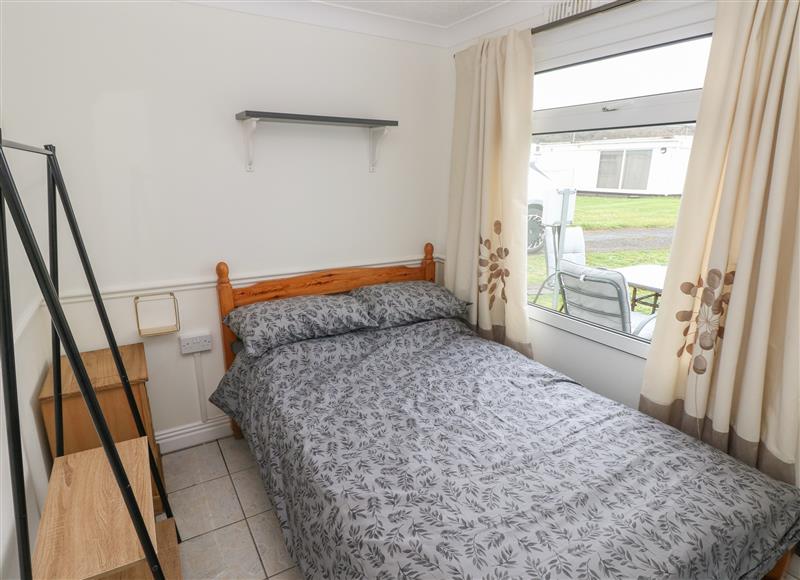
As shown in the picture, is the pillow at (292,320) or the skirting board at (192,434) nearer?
the pillow at (292,320)

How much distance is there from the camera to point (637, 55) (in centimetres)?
196

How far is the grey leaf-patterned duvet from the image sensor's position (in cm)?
118

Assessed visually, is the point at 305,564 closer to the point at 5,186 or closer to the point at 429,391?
the point at 429,391

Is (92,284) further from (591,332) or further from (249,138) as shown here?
(591,332)

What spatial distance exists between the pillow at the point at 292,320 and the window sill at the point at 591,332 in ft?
3.07

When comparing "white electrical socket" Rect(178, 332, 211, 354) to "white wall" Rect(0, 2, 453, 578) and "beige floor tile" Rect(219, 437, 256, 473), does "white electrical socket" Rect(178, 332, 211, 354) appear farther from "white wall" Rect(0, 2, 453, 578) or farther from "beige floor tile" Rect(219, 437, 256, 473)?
"beige floor tile" Rect(219, 437, 256, 473)

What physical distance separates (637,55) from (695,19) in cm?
29

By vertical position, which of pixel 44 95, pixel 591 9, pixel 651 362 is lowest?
pixel 651 362

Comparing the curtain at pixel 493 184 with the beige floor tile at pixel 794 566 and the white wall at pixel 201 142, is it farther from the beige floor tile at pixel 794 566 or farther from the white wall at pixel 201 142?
the beige floor tile at pixel 794 566

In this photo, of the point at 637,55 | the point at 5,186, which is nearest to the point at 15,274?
the point at 5,186

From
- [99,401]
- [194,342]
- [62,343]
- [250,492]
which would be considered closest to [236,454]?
[250,492]

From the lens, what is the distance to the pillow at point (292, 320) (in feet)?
7.19

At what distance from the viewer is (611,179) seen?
7.32 feet

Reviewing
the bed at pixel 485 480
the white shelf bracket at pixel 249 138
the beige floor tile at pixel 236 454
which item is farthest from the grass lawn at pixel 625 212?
the beige floor tile at pixel 236 454
